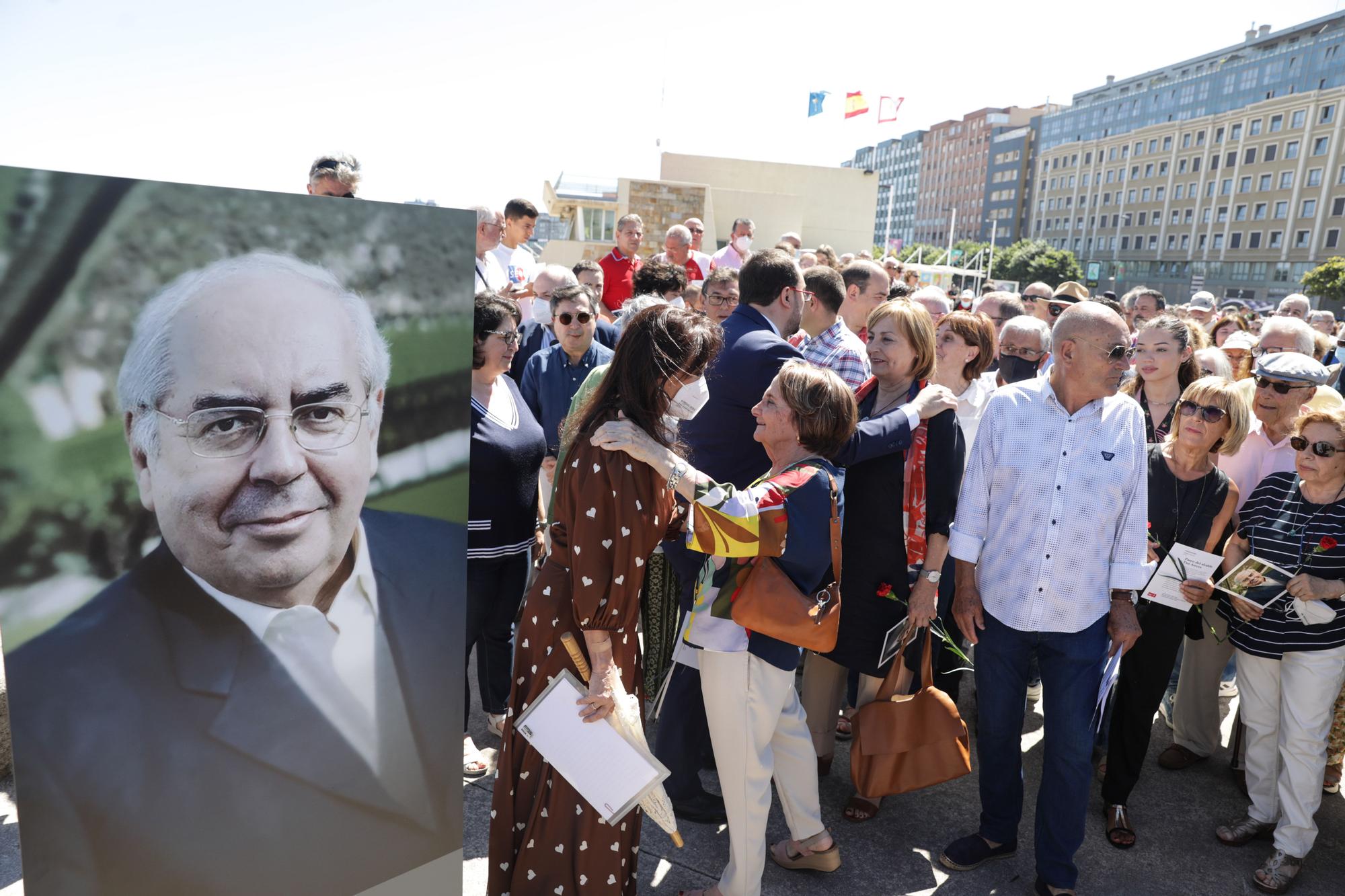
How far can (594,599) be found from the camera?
7.37 ft

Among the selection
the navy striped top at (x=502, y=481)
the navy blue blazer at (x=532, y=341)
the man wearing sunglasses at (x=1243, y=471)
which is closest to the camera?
the navy striped top at (x=502, y=481)

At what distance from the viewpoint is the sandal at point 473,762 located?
11.5ft

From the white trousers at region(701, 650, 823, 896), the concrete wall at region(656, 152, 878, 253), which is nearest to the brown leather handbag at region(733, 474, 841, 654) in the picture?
the white trousers at region(701, 650, 823, 896)

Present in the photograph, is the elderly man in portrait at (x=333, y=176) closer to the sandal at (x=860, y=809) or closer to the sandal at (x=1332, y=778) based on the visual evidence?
the sandal at (x=860, y=809)

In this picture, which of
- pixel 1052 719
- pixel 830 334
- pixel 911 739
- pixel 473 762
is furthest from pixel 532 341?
pixel 1052 719

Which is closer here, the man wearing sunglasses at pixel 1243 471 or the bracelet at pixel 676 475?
the bracelet at pixel 676 475

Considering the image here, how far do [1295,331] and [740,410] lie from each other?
12.1ft

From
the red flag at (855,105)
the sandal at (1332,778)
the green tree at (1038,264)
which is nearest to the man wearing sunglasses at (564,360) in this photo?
the sandal at (1332,778)

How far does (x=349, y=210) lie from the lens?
1.65m

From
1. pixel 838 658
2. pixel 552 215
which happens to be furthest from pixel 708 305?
pixel 552 215

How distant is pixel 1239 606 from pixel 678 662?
2225 mm

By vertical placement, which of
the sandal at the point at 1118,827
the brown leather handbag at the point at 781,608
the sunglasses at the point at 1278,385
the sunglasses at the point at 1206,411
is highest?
the sunglasses at the point at 1278,385

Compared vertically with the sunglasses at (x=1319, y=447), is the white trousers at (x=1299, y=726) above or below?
below

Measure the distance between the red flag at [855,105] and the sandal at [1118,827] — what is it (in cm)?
3342
